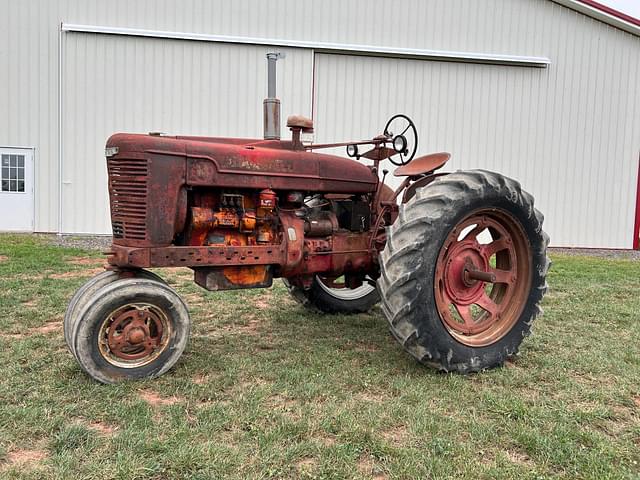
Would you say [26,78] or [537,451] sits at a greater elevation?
[26,78]

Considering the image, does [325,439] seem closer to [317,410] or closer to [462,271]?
[317,410]

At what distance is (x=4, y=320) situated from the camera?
449 cm

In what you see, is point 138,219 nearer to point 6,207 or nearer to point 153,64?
point 153,64

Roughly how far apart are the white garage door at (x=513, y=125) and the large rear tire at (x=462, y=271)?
808 centimetres

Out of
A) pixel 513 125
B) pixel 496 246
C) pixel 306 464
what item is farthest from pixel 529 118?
pixel 306 464

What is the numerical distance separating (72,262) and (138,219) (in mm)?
5229

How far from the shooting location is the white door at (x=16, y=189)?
11039mm

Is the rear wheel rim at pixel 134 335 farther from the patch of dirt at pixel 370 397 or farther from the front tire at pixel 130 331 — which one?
the patch of dirt at pixel 370 397

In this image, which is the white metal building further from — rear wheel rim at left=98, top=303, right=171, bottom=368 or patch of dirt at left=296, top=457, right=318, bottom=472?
patch of dirt at left=296, top=457, right=318, bottom=472

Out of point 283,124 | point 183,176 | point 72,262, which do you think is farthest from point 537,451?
point 283,124

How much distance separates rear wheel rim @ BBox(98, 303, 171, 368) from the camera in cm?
310

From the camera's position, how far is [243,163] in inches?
139

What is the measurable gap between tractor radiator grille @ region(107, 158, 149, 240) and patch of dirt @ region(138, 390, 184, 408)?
897mm

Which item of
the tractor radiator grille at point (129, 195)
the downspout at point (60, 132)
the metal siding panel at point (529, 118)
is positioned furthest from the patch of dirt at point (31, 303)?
the metal siding panel at point (529, 118)
